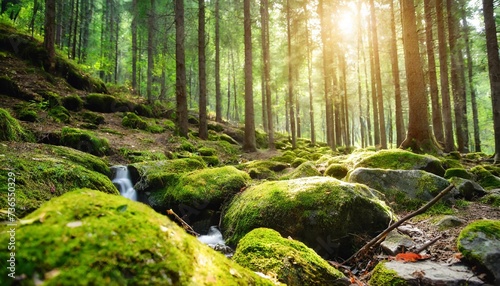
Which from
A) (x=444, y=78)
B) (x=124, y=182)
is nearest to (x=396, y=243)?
(x=124, y=182)

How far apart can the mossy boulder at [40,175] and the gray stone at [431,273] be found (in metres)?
4.19

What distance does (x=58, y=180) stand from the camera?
4.32 metres

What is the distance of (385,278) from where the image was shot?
109 inches

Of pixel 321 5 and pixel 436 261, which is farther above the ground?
pixel 321 5

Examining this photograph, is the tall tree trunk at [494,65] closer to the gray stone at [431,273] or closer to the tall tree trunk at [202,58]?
the gray stone at [431,273]

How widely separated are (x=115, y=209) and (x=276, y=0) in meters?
21.9

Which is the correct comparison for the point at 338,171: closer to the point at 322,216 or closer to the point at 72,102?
the point at 322,216

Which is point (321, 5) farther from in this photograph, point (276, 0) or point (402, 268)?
point (402, 268)

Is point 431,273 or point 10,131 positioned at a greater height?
point 10,131

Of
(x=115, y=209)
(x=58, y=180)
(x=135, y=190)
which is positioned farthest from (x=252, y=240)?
(x=135, y=190)

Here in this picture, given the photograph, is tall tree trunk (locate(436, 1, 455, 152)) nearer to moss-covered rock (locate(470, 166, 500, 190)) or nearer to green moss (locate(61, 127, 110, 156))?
moss-covered rock (locate(470, 166, 500, 190))

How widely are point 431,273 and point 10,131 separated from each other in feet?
26.7

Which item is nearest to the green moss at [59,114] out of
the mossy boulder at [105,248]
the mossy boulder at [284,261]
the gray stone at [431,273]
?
the mossy boulder at [284,261]

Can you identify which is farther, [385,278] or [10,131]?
[10,131]
